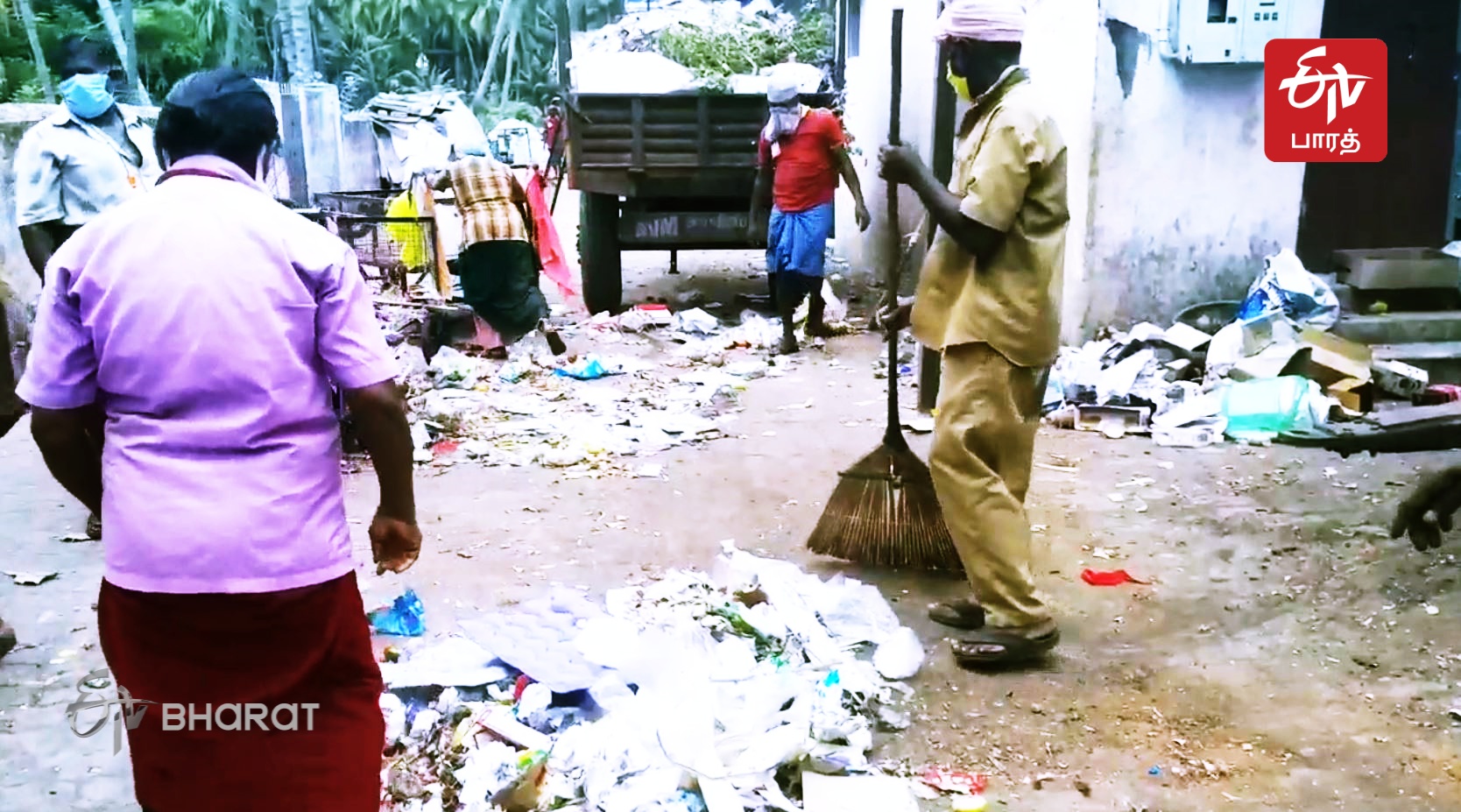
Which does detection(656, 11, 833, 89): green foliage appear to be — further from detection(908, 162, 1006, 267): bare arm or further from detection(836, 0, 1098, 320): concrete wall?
detection(908, 162, 1006, 267): bare arm

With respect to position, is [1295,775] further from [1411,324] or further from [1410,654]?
[1411,324]

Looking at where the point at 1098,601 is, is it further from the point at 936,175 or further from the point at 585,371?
the point at 585,371

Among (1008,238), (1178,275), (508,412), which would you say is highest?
(1008,238)

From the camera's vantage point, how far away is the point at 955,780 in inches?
118

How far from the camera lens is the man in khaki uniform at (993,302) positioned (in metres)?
3.32

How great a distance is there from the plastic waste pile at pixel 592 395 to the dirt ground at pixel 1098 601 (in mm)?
220

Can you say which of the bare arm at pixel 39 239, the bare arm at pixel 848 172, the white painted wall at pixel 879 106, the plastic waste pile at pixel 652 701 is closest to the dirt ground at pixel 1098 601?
the plastic waste pile at pixel 652 701

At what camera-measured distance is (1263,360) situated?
6371mm

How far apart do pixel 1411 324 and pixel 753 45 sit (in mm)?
5092

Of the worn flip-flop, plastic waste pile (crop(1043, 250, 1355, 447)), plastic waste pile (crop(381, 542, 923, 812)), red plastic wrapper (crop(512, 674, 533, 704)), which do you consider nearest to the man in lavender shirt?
plastic waste pile (crop(381, 542, 923, 812))

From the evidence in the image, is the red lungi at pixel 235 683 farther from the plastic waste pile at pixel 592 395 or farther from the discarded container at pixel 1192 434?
the discarded container at pixel 1192 434

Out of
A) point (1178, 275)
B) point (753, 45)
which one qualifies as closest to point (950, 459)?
point (1178, 275)

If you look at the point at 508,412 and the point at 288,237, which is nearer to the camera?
the point at 288,237

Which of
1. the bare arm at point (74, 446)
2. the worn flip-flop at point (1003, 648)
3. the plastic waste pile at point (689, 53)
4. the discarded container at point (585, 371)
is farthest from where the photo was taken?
the plastic waste pile at point (689, 53)
